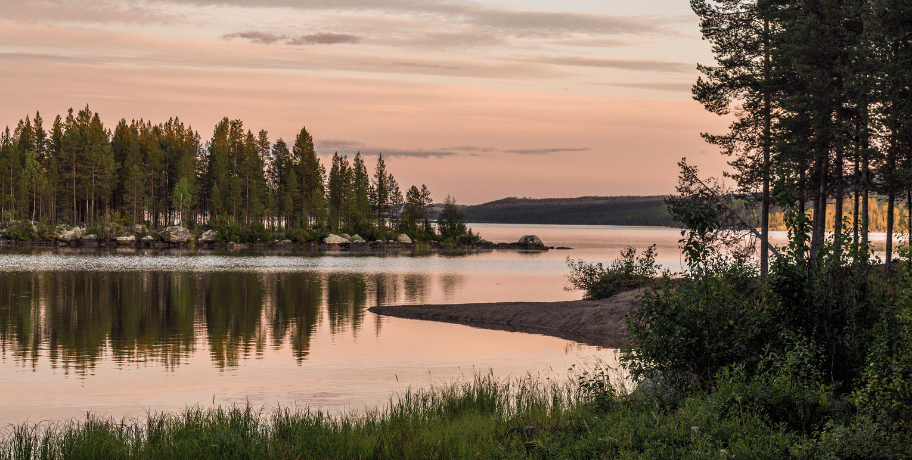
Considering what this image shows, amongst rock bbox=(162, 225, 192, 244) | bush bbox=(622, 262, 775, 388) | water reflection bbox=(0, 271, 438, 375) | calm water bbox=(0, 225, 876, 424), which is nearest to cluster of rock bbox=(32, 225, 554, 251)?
rock bbox=(162, 225, 192, 244)

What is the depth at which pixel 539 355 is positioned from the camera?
85.5ft

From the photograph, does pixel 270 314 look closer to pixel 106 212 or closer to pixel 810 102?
pixel 810 102

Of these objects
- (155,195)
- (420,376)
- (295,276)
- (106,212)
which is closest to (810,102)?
(420,376)

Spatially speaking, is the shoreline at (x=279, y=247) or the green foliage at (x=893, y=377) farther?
the shoreline at (x=279, y=247)

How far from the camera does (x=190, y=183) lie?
147750 mm

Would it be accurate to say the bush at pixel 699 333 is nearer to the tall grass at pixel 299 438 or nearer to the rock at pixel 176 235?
the tall grass at pixel 299 438

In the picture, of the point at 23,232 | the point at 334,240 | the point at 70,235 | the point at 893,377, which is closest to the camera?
the point at 893,377

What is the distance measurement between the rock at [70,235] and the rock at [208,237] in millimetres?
17796

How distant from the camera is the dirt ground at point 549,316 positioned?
31484 millimetres

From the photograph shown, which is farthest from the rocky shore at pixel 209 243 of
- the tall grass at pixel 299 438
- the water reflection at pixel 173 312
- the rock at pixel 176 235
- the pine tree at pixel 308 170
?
the tall grass at pixel 299 438

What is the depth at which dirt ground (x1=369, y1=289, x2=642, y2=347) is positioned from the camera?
31484 millimetres

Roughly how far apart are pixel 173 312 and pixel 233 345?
11.1 m

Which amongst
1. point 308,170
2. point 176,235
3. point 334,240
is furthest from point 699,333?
point 308,170

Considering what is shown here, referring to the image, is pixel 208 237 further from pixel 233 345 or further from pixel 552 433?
pixel 552 433
